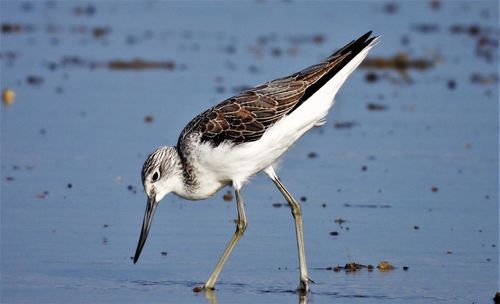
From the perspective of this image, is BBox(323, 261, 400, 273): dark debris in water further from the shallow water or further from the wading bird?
the wading bird

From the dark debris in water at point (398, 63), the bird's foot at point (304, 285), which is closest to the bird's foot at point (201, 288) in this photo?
the bird's foot at point (304, 285)

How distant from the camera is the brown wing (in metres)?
9.73

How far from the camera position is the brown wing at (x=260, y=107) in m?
9.73

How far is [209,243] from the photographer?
10648mm

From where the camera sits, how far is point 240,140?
32.1 feet

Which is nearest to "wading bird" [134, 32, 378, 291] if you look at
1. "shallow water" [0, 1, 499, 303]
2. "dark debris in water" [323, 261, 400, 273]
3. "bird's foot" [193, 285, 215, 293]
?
"bird's foot" [193, 285, 215, 293]

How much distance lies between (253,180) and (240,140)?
342 cm

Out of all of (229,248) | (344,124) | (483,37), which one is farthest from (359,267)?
(483,37)

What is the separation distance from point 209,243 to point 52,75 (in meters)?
9.05

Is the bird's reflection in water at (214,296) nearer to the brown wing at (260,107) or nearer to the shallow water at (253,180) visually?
the shallow water at (253,180)

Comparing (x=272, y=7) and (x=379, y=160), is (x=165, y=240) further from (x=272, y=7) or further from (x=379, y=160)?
(x=272, y=7)

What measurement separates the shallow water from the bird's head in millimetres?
458

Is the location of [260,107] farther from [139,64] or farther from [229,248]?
[139,64]

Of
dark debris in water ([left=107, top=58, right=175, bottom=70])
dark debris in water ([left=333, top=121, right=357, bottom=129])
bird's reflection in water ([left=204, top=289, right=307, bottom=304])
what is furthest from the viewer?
dark debris in water ([left=107, top=58, right=175, bottom=70])
